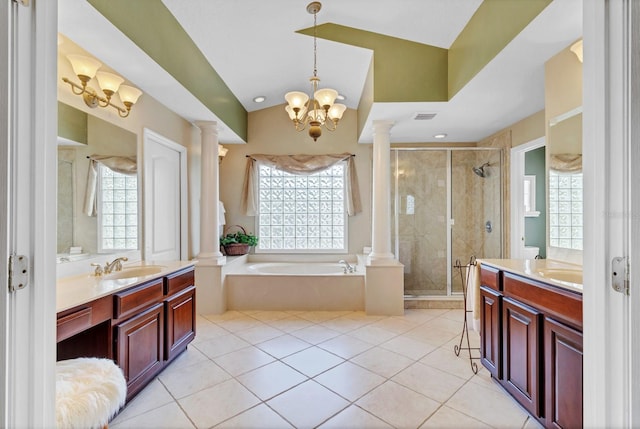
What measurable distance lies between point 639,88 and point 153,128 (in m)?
3.26

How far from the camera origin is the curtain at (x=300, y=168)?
4.50m

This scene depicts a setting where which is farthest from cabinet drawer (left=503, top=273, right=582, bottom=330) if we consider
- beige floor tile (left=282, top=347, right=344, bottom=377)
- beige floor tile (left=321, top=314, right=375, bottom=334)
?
beige floor tile (left=321, top=314, right=375, bottom=334)

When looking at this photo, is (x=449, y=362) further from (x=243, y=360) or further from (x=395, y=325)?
(x=243, y=360)

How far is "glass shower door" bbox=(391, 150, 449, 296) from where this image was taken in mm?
4125

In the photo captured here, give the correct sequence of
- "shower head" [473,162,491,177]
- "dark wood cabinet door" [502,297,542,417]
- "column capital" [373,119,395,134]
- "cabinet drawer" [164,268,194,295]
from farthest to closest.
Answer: "shower head" [473,162,491,177]
"column capital" [373,119,395,134]
"cabinet drawer" [164,268,194,295]
"dark wood cabinet door" [502,297,542,417]

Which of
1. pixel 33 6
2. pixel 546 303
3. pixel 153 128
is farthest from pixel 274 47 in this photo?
pixel 546 303

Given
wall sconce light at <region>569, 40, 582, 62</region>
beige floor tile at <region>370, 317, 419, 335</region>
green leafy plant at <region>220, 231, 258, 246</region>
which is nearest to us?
wall sconce light at <region>569, 40, 582, 62</region>

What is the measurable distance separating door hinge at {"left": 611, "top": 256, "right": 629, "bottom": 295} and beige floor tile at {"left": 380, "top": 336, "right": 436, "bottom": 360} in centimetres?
200

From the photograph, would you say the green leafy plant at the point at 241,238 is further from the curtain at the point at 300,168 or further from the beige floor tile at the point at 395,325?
the beige floor tile at the point at 395,325

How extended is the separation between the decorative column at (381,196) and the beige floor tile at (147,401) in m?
2.36

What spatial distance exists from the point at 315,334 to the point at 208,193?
203cm

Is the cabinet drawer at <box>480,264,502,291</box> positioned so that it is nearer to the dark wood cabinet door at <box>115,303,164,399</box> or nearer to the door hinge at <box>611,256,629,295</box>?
the door hinge at <box>611,256,629,295</box>

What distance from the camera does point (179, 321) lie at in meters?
2.36

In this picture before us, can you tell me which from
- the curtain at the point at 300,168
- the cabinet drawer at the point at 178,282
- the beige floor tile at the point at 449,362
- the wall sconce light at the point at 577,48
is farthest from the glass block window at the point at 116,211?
the wall sconce light at the point at 577,48
